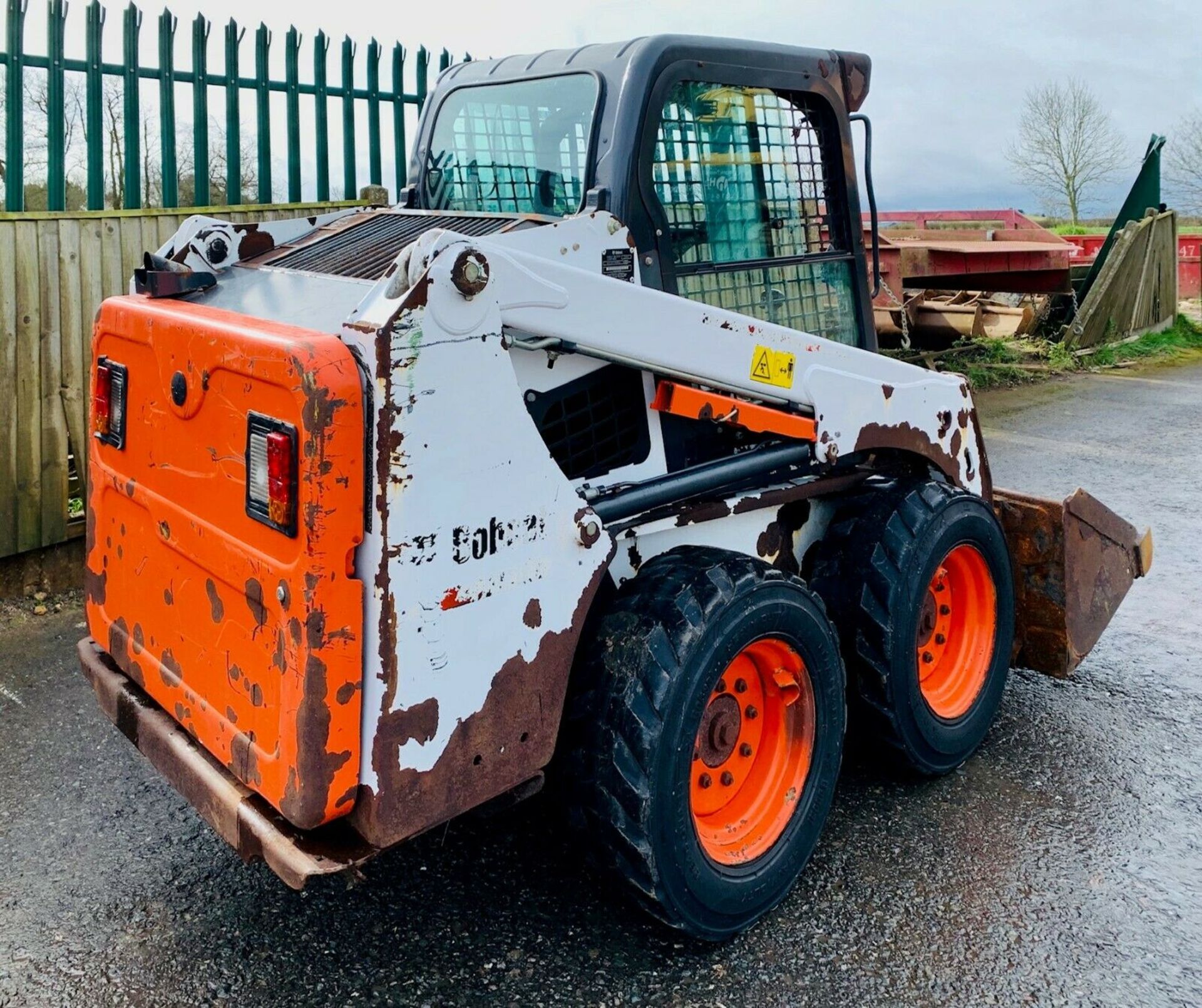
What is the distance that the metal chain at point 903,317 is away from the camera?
9.36 m

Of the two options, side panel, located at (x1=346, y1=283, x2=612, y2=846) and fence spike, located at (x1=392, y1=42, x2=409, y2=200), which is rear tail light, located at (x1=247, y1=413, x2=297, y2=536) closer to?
side panel, located at (x1=346, y1=283, x2=612, y2=846)

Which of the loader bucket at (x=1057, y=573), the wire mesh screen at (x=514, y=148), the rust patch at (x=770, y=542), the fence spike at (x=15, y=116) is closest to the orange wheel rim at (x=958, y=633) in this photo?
the loader bucket at (x=1057, y=573)

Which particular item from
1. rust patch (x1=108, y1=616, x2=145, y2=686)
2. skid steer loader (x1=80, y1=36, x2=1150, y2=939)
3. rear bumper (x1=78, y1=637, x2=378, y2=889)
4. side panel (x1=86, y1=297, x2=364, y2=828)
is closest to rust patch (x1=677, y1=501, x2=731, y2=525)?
skid steer loader (x1=80, y1=36, x2=1150, y2=939)

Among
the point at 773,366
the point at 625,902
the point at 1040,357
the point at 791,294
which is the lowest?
the point at 1040,357

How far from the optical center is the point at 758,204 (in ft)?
11.6

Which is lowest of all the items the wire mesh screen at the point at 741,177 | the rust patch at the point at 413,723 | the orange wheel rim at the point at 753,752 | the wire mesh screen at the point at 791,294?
the orange wheel rim at the point at 753,752

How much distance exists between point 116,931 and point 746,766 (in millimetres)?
1648

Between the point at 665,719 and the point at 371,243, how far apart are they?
1.52 m

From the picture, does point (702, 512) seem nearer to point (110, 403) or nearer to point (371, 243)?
point (371, 243)

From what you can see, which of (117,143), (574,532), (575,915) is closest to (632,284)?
(574,532)

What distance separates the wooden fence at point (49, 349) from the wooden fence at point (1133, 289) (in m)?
10.4

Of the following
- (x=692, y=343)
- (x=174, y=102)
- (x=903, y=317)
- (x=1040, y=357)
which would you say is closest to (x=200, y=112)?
(x=174, y=102)

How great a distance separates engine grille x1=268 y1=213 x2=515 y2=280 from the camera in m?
3.06

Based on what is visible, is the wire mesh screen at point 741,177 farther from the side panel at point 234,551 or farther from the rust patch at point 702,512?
the side panel at point 234,551
